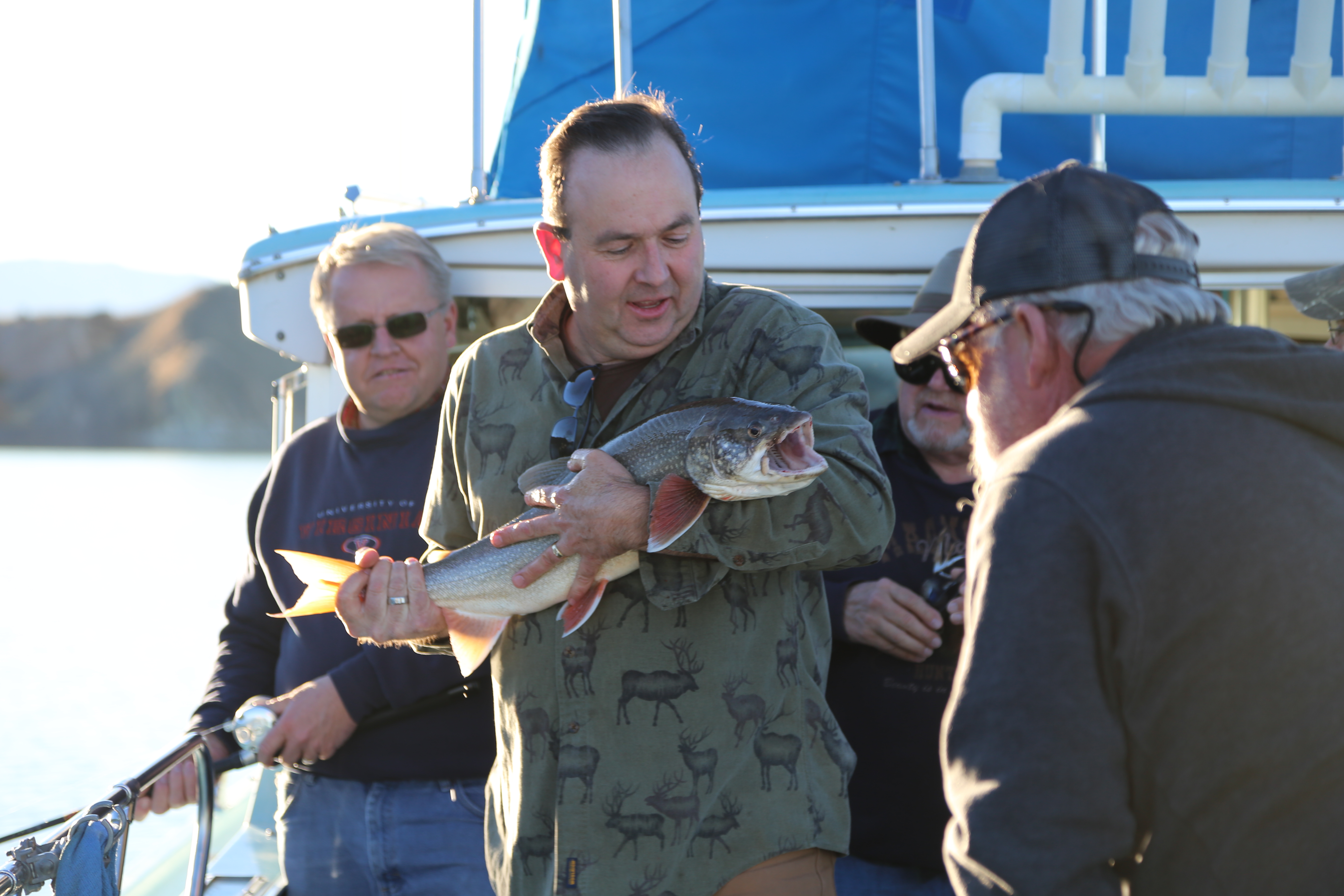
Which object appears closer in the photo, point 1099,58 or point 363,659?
point 363,659

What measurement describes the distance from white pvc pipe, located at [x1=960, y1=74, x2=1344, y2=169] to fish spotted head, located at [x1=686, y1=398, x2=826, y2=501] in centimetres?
224

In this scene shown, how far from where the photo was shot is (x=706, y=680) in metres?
2.07

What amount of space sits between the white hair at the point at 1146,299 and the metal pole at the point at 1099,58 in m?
2.44

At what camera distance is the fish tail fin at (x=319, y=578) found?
2391 mm

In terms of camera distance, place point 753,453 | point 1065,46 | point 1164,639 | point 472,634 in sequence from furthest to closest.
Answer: point 1065,46
point 472,634
point 753,453
point 1164,639

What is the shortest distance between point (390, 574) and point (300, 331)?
1.74m

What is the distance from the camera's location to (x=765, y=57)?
480 centimetres

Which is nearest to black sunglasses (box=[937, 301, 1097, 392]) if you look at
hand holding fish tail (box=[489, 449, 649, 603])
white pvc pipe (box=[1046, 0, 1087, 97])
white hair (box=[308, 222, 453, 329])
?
hand holding fish tail (box=[489, 449, 649, 603])

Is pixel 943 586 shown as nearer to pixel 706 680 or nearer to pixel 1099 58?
pixel 706 680

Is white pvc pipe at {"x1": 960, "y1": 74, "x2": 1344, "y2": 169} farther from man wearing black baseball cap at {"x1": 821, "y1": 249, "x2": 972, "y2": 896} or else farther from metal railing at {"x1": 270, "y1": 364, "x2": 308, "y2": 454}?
metal railing at {"x1": 270, "y1": 364, "x2": 308, "y2": 454}

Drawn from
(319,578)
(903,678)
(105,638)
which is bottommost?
(105,638)

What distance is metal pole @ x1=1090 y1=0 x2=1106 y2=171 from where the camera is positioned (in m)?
3.72

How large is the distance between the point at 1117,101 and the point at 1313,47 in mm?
722

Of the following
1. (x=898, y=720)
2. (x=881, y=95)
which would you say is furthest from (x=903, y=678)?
(x=881, y=95)
